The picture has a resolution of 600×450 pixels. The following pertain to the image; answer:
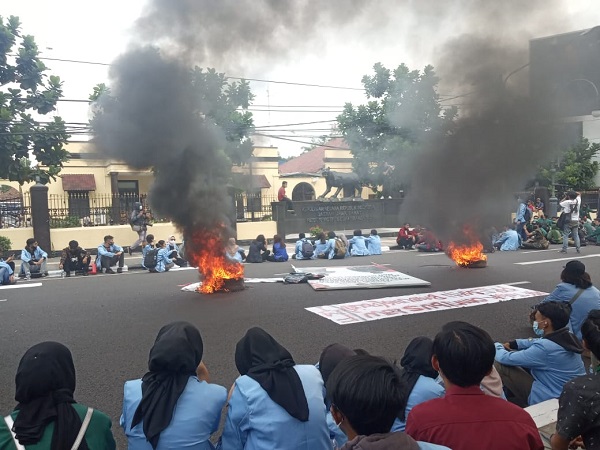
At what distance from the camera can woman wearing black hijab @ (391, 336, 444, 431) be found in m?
2.52

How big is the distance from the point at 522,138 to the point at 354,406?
12.8 metres

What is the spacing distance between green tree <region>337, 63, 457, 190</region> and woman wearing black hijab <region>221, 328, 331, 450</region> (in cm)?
1917

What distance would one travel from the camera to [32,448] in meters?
1.97

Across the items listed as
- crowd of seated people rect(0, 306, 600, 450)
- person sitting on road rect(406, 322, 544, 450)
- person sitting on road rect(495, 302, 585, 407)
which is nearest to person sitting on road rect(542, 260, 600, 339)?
person sitting on road rect(495, 302, 585, 407)

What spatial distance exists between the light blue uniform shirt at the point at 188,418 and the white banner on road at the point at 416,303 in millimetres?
4344

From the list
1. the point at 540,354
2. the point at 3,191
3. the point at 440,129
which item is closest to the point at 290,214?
the point at 440,129

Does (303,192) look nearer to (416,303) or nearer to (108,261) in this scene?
(108,261)

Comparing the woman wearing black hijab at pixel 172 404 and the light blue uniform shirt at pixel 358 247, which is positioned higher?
the woman wearing black hijab at pixel 172 404

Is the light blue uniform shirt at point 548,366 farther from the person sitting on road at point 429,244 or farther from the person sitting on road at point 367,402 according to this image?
the person sitting on road at point 429,244

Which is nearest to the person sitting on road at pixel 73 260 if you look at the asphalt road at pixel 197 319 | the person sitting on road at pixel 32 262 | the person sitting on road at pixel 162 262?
the person sitting on road at pixel 32 262

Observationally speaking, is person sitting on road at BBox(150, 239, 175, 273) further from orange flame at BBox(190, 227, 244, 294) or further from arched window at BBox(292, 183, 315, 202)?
arched window at BBox(292, 183, 315, 202)

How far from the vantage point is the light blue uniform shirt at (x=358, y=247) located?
15.2m

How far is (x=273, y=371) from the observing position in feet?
7.98

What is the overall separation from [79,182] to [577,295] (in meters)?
23.1
